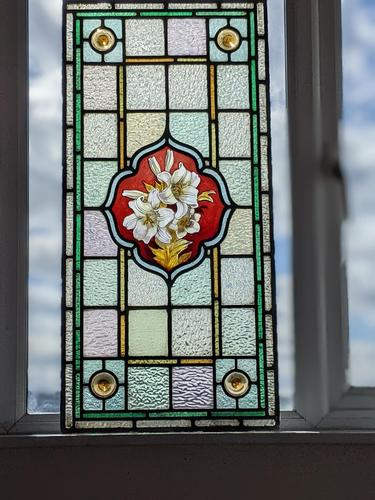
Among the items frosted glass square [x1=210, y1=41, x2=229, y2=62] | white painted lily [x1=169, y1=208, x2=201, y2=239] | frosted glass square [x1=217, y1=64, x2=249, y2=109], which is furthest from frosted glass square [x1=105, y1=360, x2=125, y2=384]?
frosted glass square [x1=210, y1=41, x2=229, y2=62]

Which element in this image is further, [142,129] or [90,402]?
[142,129]

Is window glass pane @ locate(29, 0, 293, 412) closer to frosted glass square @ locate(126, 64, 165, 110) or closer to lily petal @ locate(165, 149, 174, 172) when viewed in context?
frosted glass square @ locate(126, 64, 165, 110)

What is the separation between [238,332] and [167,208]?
33 centimetres

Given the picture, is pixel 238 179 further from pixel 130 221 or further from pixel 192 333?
pixel 192 333

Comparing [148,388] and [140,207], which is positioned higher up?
[140,207]

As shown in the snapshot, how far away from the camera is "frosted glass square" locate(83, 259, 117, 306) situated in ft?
7.79

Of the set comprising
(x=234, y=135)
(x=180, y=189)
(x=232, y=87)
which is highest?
(x=232, y=87)

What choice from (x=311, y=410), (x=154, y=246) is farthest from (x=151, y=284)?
(x=311, y=410)

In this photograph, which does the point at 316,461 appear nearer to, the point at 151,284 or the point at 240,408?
the point at 240,408

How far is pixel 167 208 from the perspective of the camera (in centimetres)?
242

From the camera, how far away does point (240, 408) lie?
7.63 feet

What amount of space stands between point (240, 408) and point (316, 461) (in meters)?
0.21

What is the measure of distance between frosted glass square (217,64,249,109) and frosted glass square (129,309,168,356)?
519 millimetres

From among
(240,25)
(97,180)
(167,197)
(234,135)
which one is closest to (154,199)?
(167,197)
